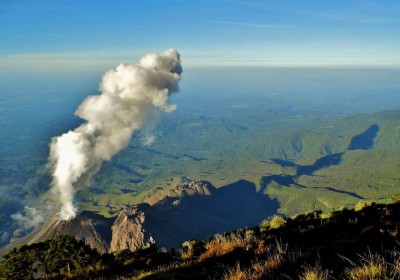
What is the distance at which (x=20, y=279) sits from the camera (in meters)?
42.0

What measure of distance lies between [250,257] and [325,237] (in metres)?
5.26

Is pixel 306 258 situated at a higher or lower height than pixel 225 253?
higher

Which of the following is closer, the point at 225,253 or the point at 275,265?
the point at 275,265

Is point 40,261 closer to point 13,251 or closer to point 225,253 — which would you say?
point 13,251

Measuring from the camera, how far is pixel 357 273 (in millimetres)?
9227

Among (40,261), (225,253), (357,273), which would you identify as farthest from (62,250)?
(357,273)

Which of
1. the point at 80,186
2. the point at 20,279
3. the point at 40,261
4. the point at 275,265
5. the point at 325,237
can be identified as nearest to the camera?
the point at 275,265

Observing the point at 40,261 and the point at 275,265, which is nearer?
the point at 275,265

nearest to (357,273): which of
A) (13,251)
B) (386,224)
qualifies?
(386,224)

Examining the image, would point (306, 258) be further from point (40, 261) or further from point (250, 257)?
point (40, 261)

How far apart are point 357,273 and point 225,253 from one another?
28.3 feet

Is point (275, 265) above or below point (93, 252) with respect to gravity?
above

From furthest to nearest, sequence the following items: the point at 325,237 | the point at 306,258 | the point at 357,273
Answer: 1. the point at 325,237
2. the point at 306,258
3. the point at 357,273

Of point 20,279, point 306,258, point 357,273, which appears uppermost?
point 357,273
